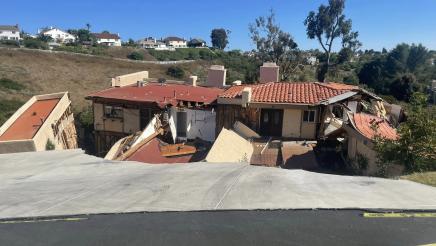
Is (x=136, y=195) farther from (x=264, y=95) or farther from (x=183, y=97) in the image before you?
(x=183, y=97)

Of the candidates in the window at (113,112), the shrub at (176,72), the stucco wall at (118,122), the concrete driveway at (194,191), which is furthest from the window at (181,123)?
the shrub at (176,72)

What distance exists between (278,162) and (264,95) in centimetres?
510

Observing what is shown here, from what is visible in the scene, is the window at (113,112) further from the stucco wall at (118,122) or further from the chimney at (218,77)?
the chimney at (218,77)

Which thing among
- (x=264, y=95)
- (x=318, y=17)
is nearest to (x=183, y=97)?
(x=264, y=95)

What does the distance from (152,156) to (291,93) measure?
7606mm

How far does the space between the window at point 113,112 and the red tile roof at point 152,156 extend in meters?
5.26

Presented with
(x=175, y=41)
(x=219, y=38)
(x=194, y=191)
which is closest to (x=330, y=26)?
(x=194, y=191)

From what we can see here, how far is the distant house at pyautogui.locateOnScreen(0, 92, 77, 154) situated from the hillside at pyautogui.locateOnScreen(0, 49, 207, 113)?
20039 millimetres

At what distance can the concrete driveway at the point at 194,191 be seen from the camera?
6.82 m

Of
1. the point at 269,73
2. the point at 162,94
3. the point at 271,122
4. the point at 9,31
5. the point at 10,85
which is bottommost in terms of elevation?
the point at 10,85

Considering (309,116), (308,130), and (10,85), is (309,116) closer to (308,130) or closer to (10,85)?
(308,130)

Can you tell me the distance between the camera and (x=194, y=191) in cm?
761

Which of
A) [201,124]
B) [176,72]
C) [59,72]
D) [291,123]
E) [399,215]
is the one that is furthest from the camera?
[176,72]

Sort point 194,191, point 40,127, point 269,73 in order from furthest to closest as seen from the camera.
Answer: point 269,73, point 40,127, point 194,191
